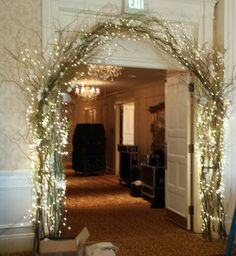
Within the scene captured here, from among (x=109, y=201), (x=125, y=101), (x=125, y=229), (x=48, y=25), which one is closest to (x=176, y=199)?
(x=125, y=229)

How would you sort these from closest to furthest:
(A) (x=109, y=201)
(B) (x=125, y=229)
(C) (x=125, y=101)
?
(B) (x=125, y=229) < (A) (x=109, y=201) < (C) (x=125, y=101)

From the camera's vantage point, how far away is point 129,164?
931 centimetres

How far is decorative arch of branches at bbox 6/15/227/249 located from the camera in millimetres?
4234

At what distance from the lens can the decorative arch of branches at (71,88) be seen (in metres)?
4.23

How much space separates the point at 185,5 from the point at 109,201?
4073mm

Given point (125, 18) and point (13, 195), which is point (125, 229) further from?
point (125, 18)

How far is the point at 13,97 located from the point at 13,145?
551 millimetres

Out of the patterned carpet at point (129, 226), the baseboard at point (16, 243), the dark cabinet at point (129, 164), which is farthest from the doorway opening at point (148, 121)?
the baseboard at point (16, 243)

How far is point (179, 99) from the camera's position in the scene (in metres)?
5.42

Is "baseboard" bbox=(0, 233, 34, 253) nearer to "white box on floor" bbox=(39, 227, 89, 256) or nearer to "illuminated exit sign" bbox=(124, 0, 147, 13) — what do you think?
"white box on floor" bbox=(39, 227, 89, 256)

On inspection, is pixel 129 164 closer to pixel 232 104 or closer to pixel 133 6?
pixel 232 104

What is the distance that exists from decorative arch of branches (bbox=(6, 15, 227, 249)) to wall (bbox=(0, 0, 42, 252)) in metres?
0.11

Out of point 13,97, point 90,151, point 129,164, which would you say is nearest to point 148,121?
point 129,164

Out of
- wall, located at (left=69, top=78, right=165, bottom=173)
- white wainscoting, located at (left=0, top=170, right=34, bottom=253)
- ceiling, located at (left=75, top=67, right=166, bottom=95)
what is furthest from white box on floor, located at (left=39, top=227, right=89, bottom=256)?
wall, located at (left=69, top=78, right=165, bottom=173)
